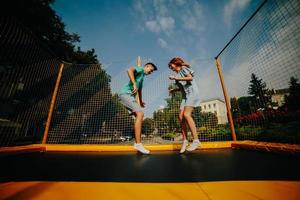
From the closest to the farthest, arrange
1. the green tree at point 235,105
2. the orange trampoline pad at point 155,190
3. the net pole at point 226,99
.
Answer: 1. the orange trampoline pad at point 155,190
2. the net pole at point 226,99
3. the green tree at point 235,105

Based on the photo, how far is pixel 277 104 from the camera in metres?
3.54

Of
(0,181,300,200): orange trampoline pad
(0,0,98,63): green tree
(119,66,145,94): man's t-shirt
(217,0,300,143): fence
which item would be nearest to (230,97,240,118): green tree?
(217,0,300,143): fence

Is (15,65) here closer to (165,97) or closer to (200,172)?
(165,97)

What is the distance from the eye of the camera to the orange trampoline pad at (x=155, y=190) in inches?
28.0

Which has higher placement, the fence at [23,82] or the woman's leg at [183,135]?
the fence at [23,82]

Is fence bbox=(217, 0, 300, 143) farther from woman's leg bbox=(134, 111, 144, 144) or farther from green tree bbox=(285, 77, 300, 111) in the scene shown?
woman's leg bbox=(134, 111, 144, 144)

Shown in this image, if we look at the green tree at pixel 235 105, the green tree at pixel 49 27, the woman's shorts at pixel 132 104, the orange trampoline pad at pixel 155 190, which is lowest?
the orange trampoline pad at pixel 155 190

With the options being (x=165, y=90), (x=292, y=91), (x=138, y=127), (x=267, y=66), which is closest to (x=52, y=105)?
(x=138, y=127)

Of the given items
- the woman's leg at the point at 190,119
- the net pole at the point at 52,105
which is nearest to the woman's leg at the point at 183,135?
the woman's leg at the point at 190,119

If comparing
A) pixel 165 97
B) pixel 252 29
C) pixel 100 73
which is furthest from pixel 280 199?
pixel 100 73

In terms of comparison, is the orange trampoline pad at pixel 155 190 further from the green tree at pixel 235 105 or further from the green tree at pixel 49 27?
the green tree at pixel 49 27

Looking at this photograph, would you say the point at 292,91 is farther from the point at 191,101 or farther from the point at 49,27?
the point at 49,27

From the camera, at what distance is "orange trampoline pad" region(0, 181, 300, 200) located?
71 centimetres

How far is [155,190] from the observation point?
80cm
